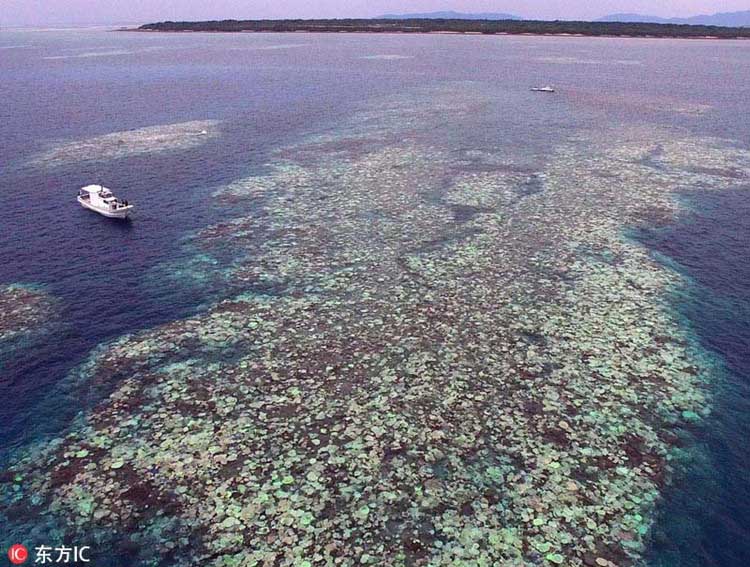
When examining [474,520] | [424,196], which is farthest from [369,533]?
[424,196]

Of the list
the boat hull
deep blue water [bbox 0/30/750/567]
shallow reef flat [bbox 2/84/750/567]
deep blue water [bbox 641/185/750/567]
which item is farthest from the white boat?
deep blue water [bbox 641/185/750/567]

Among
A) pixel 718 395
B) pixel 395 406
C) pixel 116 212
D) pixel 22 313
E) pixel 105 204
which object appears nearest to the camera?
pixel 395 406

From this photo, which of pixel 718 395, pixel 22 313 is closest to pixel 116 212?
pixel 22 313

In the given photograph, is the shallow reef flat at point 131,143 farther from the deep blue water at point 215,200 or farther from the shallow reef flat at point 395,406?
the shallow reef flat at point 395,406

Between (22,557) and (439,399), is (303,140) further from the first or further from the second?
(22,557)

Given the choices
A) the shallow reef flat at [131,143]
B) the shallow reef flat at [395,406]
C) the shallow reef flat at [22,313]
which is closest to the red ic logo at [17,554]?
the shallow reef flat at [395,406]

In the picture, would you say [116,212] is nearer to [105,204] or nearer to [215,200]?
[105,204]
